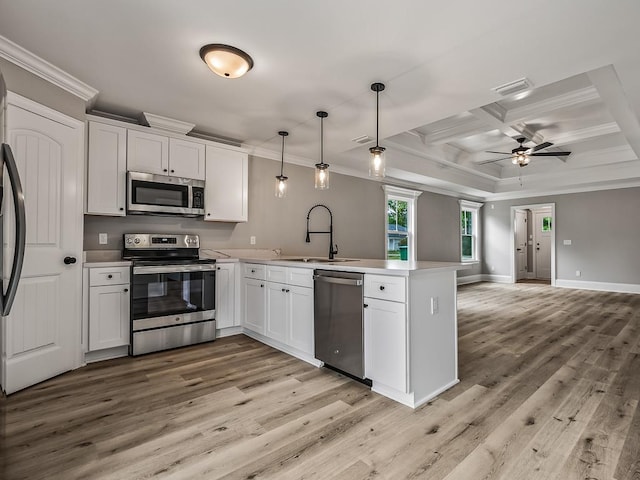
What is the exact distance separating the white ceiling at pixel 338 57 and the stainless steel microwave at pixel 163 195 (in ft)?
2.15

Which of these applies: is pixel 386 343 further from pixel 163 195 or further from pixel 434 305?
pixel 163 195

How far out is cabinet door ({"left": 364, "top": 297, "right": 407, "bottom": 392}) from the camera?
7.25ft

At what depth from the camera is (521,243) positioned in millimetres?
9867

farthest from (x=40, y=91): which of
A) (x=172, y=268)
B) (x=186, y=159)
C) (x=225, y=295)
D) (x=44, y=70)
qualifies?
(x=225, y=295)

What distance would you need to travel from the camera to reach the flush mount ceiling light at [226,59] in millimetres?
2273

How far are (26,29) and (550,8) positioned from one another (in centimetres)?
312

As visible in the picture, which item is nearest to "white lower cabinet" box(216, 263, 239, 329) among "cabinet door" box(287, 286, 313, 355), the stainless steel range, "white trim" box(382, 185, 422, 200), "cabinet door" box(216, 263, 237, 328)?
"cabinet door" box(216, 263, 237, 328)

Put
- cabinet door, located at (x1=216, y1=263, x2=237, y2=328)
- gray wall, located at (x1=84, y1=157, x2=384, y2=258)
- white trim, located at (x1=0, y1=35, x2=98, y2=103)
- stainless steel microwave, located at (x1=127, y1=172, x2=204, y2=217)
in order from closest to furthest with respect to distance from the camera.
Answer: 1. white trim, located at (x1=0, y1=35, x2=98, y2=103)
2. stainless steel microwave, located at (x1=127, y1=172, x2=204, y2=217)
3. gray wall, located at (x1=84, y1=157, x2=384, y2=258)
4. cabinet door, located at (x1=216, y1=263, x2=237, y2=328)

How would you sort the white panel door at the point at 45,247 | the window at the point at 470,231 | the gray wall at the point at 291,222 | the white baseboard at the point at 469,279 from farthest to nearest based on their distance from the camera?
the window at the point at 470,231
the white baseboard at the point at 469,279
the gray wall at the point at 291,222
the white panel door at the point at 45,247

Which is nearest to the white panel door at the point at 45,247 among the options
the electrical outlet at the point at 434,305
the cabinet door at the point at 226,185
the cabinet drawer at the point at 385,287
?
the cabinet door at the point at 226,185

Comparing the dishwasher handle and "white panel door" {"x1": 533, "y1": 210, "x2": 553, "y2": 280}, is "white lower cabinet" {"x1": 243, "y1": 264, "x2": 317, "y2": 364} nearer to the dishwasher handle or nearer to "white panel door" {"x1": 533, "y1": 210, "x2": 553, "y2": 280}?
the dishwasher handle

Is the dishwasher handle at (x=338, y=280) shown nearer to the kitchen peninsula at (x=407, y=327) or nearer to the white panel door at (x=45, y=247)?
the kitchen peninsula at (x=407, y=327)

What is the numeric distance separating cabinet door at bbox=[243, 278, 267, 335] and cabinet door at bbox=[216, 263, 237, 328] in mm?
146

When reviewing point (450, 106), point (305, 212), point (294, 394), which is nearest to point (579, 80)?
point (450, 106)
